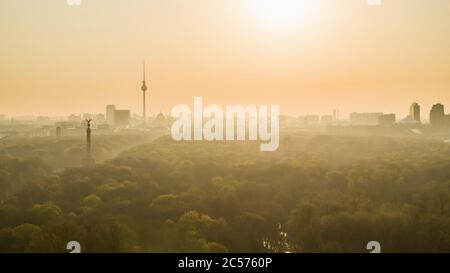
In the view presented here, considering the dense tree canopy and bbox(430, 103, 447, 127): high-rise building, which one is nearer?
the dense tree canopy

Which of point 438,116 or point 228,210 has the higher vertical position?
point 438,116

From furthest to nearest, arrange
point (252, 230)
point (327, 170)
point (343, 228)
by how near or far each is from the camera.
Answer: point (327, 170) → point (252, 230) → point (343, 228)

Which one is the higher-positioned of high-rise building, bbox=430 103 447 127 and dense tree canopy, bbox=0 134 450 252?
high-rise building, bbox=430 103 447 127

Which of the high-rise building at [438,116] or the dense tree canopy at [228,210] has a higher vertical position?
the high-rise building at [438,116]

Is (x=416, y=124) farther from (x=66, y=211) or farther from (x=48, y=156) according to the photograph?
(x=66, y=211)

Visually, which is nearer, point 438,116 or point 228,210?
point 228,210

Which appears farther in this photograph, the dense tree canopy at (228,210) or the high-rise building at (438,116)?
the high-rise building at (438,116)

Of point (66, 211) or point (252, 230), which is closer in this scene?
point (252, 230)
